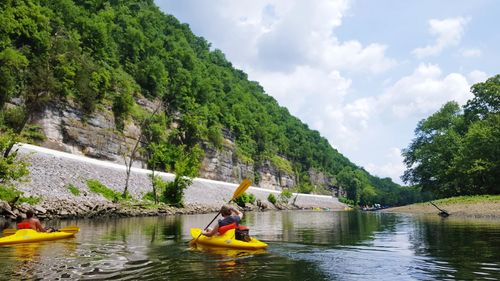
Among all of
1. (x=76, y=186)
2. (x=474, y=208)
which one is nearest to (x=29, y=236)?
(x=76, y=186)

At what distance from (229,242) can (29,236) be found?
741cm

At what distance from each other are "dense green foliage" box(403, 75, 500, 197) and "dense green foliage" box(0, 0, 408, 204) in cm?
3578

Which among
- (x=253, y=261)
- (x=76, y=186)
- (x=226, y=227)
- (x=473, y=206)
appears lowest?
(x=253, y=261)

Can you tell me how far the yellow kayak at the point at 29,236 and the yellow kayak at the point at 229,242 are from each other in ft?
18.4

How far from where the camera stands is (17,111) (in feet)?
136

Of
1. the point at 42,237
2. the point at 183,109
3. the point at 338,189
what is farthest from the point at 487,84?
the point at 338,189

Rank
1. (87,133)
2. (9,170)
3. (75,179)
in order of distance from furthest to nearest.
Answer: (87,133) < (75,179) < (9,170)

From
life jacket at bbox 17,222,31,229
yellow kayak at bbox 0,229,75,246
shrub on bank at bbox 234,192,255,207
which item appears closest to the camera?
yellow kayak at bbox 0,229,75,246

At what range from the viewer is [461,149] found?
57844 millimetres

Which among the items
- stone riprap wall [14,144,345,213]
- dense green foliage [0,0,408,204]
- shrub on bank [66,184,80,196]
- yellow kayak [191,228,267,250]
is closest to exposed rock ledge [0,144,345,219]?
stone riprap wall [14,144,345,213]

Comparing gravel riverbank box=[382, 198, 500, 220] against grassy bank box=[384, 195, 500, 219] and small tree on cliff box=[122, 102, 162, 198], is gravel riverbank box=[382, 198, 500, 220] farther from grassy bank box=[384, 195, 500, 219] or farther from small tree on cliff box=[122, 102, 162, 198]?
small tree on cliff box=[122, 102, 162, 198]

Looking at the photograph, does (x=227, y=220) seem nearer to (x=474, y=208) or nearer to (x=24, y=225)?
(x=24, y=225)

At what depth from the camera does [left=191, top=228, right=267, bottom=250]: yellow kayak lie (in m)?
13.6

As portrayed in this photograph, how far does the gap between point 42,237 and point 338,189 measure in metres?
148
